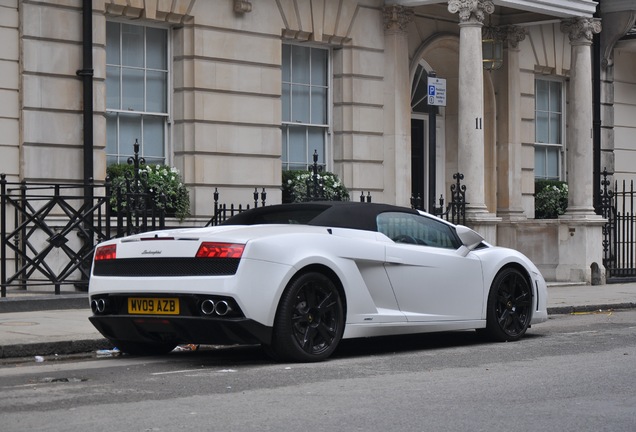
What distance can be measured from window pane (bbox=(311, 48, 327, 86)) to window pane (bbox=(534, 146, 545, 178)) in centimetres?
630

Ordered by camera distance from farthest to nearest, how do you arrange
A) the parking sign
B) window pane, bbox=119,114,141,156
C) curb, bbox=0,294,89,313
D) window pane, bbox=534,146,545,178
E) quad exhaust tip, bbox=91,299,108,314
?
window pane, bbox=534,146,545,178 < window pane, bbox=119,114,141,156 < the parking sign < curb, bbox=0,294,89,313 < quad exhaust tip, bbox=91,299,108,314

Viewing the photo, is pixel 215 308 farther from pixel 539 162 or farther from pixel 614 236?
pixel 539 162

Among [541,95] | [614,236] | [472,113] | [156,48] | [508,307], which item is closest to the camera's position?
[508,307]

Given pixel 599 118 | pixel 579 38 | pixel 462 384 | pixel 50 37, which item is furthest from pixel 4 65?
pixel 599 118

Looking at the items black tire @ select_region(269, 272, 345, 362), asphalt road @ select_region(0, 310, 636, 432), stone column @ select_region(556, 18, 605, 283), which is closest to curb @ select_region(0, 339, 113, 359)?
asphalt road @ select_region(0, 310, 636, 432)

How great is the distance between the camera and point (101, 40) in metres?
18.2

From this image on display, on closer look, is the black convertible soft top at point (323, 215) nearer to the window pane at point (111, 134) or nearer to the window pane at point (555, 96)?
the window pane at point (111, 134)

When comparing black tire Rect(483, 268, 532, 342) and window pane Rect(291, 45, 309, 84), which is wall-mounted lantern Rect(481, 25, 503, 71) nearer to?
window pane Rect(291, 45, 309, 84)

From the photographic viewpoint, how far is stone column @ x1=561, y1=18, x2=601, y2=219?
934 inches

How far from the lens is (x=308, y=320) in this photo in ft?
35.3

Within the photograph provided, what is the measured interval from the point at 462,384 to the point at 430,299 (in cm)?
257

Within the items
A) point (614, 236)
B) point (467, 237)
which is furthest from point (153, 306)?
point (614, 236)

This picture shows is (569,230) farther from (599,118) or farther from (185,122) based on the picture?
(185,122)

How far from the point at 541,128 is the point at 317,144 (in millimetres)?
6517
